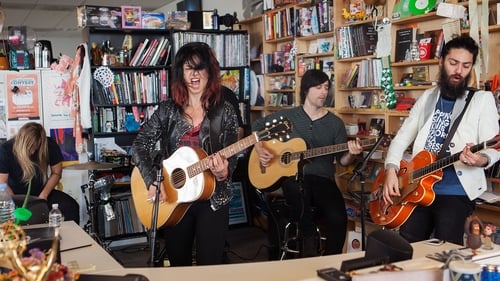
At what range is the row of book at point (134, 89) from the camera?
16.3 ft

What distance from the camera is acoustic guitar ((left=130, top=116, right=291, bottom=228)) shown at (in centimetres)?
268

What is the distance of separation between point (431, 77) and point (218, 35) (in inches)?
96.1

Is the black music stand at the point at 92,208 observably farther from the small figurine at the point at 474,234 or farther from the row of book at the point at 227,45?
the small figurine at the point at 474,234

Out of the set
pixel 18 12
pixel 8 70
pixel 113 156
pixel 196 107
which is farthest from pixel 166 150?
pixel 18 12

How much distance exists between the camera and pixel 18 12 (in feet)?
33.1

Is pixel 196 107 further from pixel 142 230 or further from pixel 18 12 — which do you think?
pixel 18 12

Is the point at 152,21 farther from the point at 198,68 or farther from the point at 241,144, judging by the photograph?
the point at 241,144

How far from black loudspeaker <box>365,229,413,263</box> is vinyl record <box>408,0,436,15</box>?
96.6 inches

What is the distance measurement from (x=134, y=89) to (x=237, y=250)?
184 cm

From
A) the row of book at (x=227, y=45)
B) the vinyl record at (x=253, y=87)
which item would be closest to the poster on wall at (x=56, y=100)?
the row of book at (x=227, y=45)

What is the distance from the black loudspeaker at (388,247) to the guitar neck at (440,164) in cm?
109

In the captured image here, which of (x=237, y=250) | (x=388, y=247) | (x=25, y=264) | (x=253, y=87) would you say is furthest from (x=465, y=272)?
(x=253, y=87)

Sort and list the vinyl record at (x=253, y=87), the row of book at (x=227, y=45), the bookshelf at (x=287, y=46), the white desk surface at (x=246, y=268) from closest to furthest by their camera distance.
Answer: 1. the white desk surface at (x=246, y=268)
2. the bookshelf at (x=287, y=46)
3. the row of book at (x=227, y=45)
4. the vinyl record at (x=253, y=87)

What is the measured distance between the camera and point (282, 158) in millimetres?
3998
